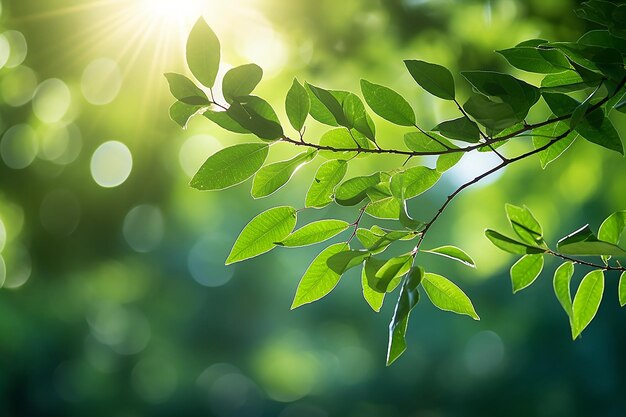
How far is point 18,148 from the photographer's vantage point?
414 cm

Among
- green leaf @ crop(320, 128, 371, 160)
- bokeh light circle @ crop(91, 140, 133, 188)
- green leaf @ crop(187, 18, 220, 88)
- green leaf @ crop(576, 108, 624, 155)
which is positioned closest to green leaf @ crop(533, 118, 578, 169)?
green leaf @ crop(576, 108, 624, 155)

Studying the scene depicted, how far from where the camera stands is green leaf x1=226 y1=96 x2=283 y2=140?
47cm

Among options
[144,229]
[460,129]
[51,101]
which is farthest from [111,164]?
[460,129]

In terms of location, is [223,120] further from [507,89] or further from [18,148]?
[18,148]

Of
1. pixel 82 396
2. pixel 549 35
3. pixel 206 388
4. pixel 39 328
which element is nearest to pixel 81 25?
pixel 549 35

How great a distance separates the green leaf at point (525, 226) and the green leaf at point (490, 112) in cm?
11

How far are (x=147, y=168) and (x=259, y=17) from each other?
166 centimetres

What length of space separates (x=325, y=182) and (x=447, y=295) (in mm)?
140

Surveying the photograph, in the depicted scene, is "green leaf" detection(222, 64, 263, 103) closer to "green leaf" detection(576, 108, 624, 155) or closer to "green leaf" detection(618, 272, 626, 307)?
"green leaf" detection(576, 108, 624, 155)

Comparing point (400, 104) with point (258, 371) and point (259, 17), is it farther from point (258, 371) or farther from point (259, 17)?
point (258, 371)

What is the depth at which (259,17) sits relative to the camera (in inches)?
105

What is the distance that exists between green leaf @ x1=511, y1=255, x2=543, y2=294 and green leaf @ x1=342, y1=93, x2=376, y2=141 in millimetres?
185

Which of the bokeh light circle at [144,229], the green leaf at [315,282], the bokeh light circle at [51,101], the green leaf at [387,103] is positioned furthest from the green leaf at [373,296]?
the bokeh light circle at [144,229]

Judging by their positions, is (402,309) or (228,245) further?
(228,245)
